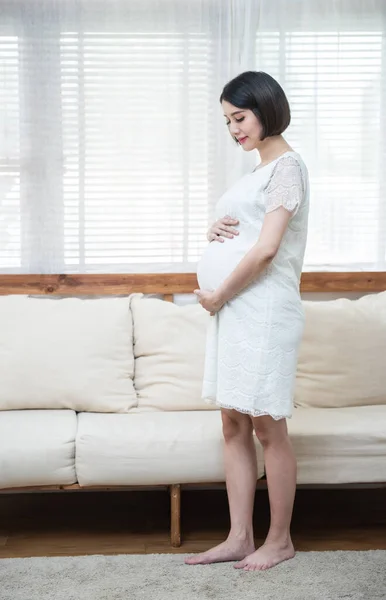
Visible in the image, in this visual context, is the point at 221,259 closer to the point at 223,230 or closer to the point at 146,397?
the point at 223,230

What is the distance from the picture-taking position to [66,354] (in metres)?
2.89

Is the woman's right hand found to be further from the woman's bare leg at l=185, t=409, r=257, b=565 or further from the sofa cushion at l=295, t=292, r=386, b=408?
the sofa cushion at l=295, t=292, r=386, b=408

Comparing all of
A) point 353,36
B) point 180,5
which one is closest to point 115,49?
point 180,5

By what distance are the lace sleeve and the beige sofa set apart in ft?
2.56

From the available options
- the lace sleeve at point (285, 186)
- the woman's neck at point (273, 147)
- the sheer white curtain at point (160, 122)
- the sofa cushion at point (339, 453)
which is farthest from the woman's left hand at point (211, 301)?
the sheer white curtain at point (160, 122)

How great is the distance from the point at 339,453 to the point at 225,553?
1.63ft

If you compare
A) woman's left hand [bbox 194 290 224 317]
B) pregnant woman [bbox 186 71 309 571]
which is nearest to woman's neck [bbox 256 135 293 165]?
pregnant woman [bbox 186 71 309 571]

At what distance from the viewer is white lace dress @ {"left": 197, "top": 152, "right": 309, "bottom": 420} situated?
7.24ft

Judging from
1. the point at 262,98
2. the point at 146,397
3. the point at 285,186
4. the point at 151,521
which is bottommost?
the point at 151,521

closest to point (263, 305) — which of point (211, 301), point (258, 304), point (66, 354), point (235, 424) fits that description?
point (258, 304)

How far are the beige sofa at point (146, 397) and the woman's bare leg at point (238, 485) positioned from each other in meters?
0.13

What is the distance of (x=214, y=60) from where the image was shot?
10.7ft

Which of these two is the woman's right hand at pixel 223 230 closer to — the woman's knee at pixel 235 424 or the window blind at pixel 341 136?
the woman's knee at pixel 235 424

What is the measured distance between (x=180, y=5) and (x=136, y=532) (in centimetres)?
202
